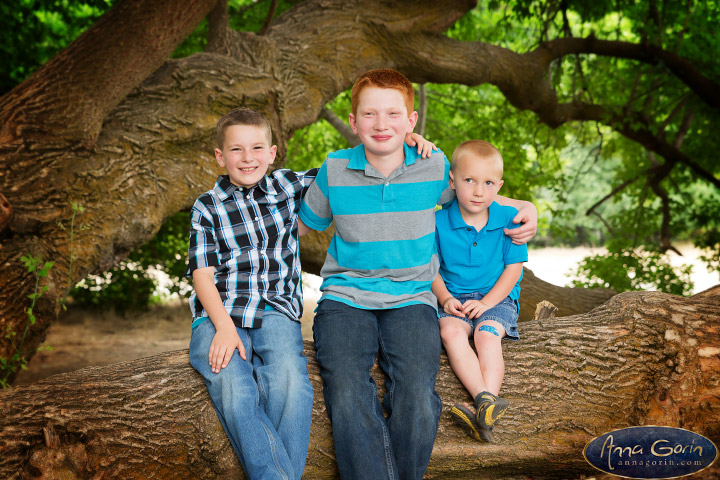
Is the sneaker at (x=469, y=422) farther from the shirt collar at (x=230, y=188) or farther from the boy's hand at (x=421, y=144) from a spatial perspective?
the shirt collar at (x=230, y=188)

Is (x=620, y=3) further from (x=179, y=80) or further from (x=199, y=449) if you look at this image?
(x=199, y=449)

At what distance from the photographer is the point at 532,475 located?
291 cm

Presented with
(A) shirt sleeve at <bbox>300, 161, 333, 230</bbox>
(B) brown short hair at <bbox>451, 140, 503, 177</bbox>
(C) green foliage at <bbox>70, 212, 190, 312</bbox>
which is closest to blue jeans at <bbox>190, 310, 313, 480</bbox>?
(A) shirt sleeve at <bbox>300, 161, 333, 230</bbox>

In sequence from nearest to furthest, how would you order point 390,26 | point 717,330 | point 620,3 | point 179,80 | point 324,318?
point 324,318 < point 717,330 < point 179,80 < point 390,26 < point 620,3

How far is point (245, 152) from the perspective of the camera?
271cm

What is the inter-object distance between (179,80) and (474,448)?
342 centimetres

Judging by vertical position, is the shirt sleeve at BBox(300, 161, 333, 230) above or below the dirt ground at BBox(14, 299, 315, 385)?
above

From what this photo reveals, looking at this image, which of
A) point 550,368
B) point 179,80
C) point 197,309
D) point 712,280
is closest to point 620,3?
point 179,80

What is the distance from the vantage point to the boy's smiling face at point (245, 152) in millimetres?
2701

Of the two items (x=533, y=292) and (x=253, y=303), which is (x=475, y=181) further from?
(x=533, y=292)

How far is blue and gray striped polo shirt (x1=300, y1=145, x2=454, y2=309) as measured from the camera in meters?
2.71

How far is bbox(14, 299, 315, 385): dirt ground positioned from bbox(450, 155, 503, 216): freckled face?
5.41 meters

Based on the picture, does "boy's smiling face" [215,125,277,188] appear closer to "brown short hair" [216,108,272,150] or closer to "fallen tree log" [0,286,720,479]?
"brown short hair" [216,108,272,150]

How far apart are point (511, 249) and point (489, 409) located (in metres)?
0.82
